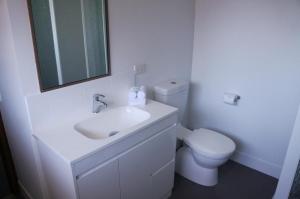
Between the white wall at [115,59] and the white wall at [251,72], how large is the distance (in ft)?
0.74

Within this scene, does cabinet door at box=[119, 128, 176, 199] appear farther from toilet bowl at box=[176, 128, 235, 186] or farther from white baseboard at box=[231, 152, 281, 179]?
white baseboard at box=[231, 152, 281, 179]

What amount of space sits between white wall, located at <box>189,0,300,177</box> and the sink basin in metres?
1.09

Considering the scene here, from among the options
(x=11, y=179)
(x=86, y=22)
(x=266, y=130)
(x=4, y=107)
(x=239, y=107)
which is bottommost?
(x=11, y=179)

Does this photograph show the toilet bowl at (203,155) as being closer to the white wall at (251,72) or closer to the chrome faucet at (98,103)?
the white wall at (251,72)

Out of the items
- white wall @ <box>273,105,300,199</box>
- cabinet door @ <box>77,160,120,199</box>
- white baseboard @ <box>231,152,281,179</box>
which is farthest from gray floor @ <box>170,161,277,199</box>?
cabinet door @ <box>77,160,120,199</box>

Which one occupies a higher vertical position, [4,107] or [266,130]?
[4,107]

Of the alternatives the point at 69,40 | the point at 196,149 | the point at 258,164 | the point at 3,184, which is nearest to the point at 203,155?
the point at 196,149

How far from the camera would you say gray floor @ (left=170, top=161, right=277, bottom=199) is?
7.06 ft

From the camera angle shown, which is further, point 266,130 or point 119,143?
point 266,130

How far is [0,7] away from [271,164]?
8.51 ft

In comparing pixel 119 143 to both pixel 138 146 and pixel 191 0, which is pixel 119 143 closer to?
pixel 138 146

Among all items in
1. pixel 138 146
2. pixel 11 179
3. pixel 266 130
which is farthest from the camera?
pixel 266 130

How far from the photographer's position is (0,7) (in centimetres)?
128

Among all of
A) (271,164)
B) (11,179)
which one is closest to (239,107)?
(271,164)
